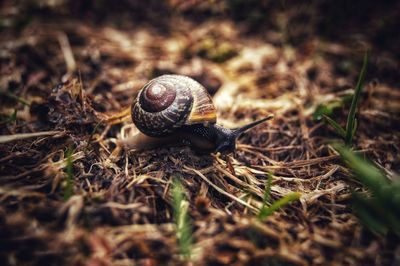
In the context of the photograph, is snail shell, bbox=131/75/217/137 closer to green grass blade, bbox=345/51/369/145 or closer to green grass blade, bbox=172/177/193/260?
green grass blade, bbox=172/177/193/260

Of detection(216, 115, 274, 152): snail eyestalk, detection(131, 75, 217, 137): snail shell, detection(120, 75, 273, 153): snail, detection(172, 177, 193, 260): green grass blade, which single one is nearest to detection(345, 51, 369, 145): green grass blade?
detection(120, 75, 273, 153): snail

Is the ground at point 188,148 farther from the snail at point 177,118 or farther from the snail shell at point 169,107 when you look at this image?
the snail shell at point 169,107

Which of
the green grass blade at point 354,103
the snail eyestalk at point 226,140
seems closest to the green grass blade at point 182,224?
the snail eyestalk at point 226,140

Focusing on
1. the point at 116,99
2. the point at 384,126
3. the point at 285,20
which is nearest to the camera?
the point at 384,126

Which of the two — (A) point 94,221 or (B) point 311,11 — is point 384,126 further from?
(A) point 94,221

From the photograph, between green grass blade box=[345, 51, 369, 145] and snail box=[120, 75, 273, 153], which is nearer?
green grass blade box=[345, 51, 369, 145]

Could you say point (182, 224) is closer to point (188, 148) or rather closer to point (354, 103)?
point (188, 148)

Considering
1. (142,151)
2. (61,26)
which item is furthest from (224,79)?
(61,26)
